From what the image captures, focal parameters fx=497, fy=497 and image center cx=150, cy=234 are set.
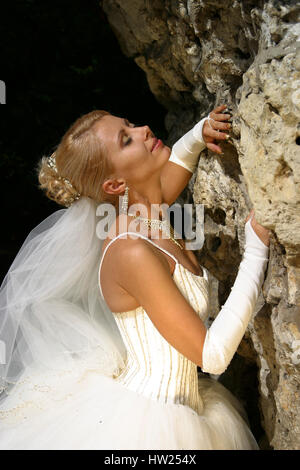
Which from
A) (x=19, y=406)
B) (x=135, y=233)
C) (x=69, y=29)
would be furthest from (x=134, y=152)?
(x=69, y=29)

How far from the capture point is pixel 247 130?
1.46m

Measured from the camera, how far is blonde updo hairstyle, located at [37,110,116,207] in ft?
5.94

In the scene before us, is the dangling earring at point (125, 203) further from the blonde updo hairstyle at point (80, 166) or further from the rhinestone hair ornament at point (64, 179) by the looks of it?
the rhinestone hair ornament at point (64, 179)

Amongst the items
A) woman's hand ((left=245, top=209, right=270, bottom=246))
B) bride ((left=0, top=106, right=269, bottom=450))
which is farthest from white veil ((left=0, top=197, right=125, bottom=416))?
woman's hand ((left=245, top=209, right=270, bottom=246))

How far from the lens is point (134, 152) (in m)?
1.81

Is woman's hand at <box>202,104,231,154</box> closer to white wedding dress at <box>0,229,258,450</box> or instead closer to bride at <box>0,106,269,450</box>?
bride at <box>0,106,269,450</box>

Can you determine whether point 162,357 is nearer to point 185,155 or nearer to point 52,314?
point 52,314

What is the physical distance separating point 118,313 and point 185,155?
2.25 ft

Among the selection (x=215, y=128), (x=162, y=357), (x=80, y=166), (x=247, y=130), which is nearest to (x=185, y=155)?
(x=215, y=128)

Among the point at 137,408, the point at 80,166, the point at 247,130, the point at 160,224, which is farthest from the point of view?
the point at 160,224

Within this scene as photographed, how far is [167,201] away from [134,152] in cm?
34

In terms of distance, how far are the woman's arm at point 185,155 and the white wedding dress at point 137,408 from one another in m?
0.38

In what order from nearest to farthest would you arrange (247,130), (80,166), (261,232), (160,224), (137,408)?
(247,130), (261,232), (137,408), (80,166), (160,224)

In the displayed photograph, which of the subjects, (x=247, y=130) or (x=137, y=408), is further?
(x=137, y=408)
